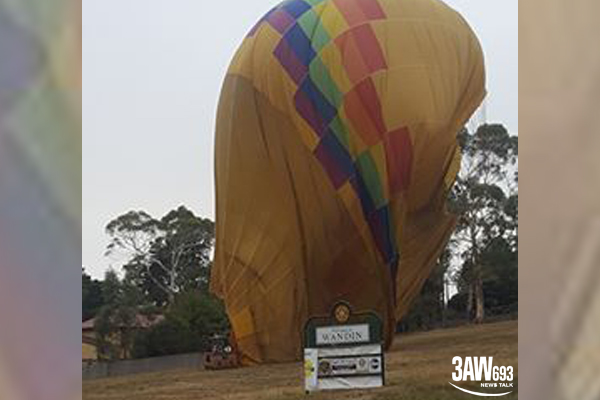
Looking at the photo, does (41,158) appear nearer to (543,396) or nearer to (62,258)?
(62,258)

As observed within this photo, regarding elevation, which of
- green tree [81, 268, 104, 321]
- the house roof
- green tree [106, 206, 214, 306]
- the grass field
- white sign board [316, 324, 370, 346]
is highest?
green tree [106, 206, 214, 306]

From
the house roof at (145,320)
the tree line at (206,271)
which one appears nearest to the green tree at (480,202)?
the tree line at (206,271)

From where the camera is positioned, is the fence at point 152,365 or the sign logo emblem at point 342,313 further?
the sign logo emblem at point 342,313

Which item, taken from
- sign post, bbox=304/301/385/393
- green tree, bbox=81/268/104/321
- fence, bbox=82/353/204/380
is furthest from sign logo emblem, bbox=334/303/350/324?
green tree, bbox=81/268/104/321

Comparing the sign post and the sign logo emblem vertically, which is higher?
the sign logo emblem

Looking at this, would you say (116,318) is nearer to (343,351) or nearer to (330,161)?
(343,351)

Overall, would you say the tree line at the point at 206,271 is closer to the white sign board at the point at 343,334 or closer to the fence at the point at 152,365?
the fence at the point at 152,365

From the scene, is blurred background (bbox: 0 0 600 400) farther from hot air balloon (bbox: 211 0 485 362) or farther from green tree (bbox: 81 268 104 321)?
hot air balloon (bbox: 211 0 485 362)

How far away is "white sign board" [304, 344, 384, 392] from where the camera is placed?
10.4 ft

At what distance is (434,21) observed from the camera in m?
3.38

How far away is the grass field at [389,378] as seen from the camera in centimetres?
296

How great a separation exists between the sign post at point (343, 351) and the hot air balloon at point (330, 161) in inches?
2.2

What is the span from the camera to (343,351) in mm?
3217

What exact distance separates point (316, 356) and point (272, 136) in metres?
0.81
